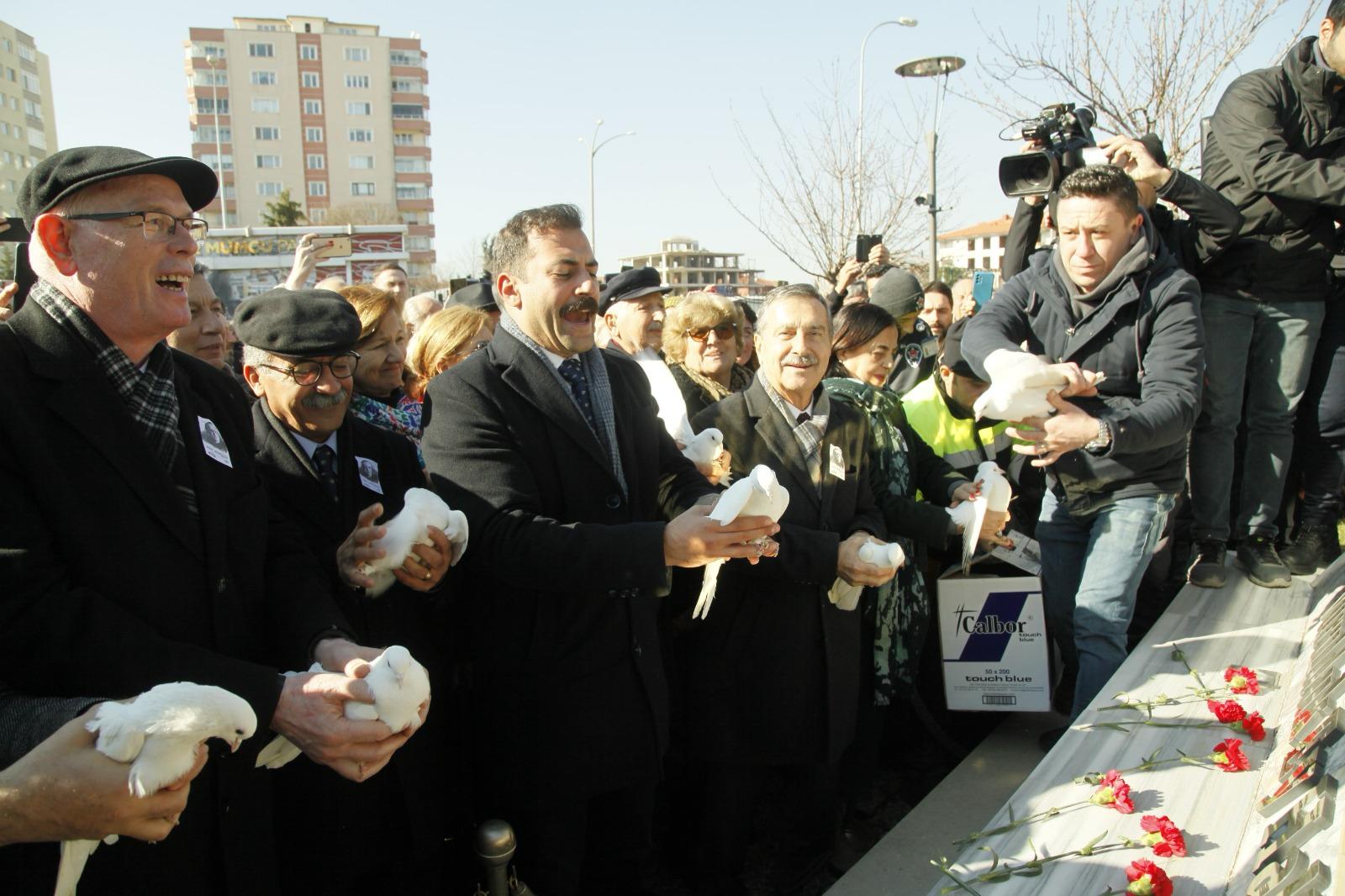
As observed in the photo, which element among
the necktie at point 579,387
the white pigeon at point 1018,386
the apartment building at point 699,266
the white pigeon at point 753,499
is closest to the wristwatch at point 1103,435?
the white pigeon at point 1018,386

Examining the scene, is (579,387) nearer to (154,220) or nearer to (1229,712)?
(154,220)

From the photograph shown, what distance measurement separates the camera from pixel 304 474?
91.0 inches

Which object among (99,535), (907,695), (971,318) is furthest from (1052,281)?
(99,535)

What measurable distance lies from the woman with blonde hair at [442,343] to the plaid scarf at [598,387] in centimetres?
A: 109

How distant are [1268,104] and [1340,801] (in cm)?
321

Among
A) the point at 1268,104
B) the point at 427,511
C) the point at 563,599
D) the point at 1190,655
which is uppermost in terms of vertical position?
the point at 1268,104

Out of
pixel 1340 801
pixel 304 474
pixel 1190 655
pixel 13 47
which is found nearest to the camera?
pixel 1340 801

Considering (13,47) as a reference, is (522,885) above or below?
below

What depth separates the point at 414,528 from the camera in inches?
80.9

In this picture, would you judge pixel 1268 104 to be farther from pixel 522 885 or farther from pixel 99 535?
pixel 99 535

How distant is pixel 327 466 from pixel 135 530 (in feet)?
2.71

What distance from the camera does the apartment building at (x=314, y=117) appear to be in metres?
71.1

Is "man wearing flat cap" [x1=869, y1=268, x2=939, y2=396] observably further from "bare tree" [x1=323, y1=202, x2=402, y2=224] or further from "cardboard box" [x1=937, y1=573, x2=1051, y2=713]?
"bare tree" [x1=323, y1=202, x2=402, y2=224]

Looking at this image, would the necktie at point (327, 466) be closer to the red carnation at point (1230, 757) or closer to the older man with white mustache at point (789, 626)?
the older man with white mustache at point (789, 626)
